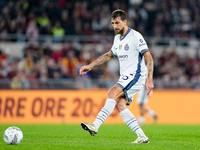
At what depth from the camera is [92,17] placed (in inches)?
827

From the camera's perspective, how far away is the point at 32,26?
750 inches

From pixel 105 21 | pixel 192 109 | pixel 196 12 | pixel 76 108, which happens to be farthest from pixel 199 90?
pixel 196 12

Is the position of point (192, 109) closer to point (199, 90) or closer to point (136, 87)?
point (199, 90)

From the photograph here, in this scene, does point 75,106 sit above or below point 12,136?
above

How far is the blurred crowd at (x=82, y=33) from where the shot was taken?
647 inches

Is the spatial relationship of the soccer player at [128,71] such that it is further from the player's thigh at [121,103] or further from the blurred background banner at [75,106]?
the blurred background banner at [75,106]

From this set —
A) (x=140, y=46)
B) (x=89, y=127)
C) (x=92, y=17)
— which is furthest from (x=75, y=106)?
(x=89, y=127)

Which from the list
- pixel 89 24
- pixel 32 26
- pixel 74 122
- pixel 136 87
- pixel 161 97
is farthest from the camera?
pixel 89 24

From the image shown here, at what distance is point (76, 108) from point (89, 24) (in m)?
6.73

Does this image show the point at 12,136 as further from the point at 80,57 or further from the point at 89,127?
the point at 80,57

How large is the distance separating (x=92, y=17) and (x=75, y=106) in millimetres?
7088

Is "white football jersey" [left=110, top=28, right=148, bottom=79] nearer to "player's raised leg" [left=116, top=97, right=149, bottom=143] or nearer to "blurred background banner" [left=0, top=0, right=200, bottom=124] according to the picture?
"player's raised leg" [left=116, top=97, right=149, bottom=143]

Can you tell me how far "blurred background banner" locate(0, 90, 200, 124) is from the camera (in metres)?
15.2

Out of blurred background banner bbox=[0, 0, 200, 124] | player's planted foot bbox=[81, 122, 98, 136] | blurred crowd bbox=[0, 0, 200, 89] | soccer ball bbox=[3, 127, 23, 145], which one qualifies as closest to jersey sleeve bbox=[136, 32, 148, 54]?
player's planted foot bbox=[81, 122, 98, 136]
